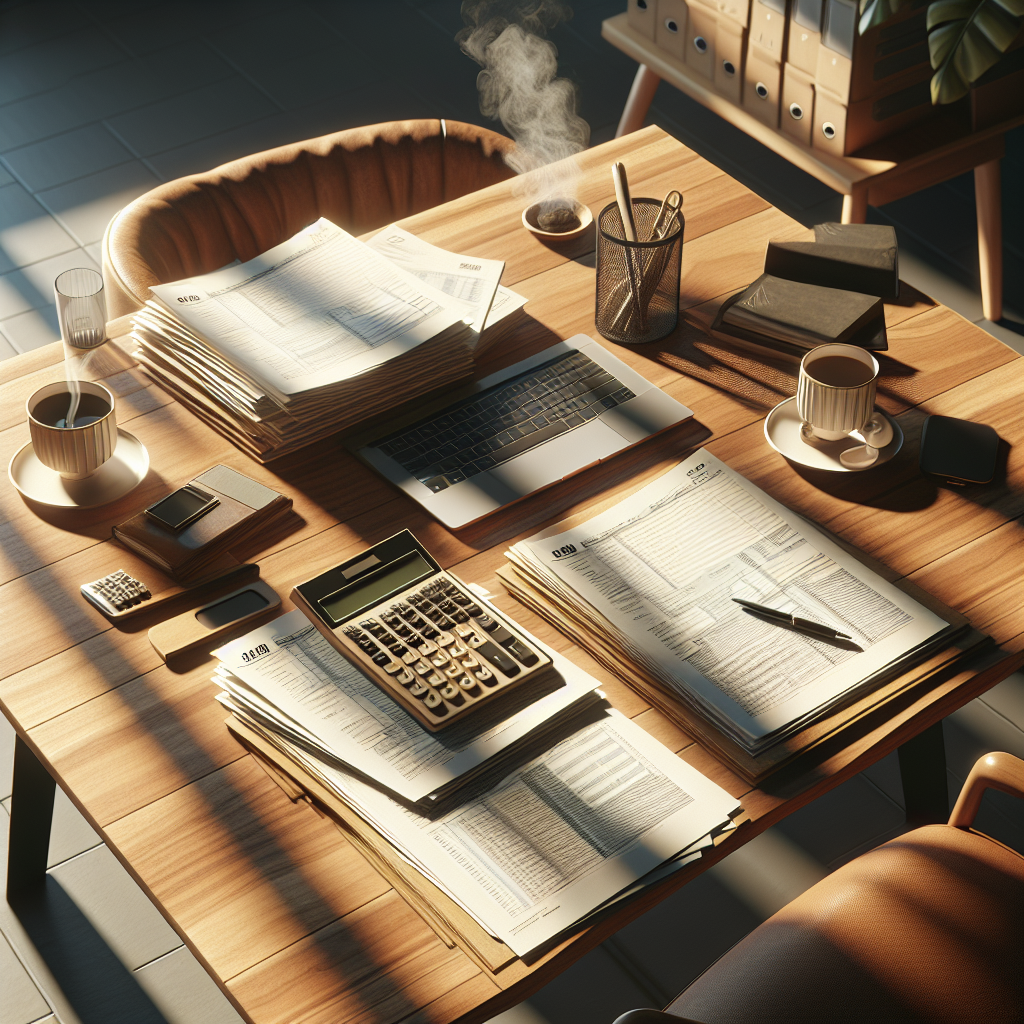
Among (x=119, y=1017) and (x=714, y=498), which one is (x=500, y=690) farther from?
(x=119, y=1017)

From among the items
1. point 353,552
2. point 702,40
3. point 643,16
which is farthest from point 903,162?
point 353,552

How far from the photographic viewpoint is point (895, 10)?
215 centimetres

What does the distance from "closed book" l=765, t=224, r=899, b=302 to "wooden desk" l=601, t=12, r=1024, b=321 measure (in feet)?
2.81

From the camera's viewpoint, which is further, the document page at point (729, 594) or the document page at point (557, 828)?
the document page at point (729, 594)

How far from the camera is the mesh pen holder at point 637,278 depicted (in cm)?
156

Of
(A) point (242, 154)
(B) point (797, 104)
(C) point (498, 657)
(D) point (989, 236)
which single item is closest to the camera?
(C) point (498, 657)

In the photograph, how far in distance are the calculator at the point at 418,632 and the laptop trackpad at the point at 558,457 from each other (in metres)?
0.19

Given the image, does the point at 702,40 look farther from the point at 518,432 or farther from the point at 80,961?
the point at 80,961

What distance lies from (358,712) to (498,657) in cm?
15

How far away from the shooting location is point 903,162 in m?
2.51

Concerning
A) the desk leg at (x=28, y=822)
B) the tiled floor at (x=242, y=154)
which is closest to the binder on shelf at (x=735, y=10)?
the tiled floor at (x=242, y=154)

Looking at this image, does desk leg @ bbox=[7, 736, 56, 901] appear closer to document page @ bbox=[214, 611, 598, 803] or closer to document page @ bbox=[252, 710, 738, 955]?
document page @ bbox=[214, 611, 598, 803]

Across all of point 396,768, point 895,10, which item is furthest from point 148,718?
point 895,10

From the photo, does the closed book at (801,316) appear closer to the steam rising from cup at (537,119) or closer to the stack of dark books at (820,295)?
the stack of dark books at (820,295)
